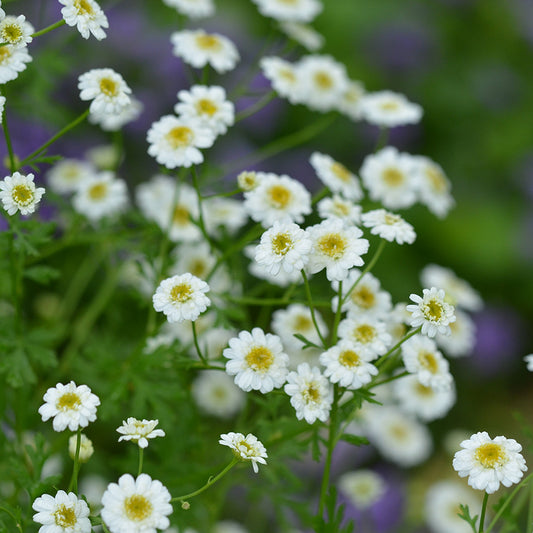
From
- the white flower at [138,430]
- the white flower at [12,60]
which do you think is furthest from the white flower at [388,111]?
the white flower at [138,430]

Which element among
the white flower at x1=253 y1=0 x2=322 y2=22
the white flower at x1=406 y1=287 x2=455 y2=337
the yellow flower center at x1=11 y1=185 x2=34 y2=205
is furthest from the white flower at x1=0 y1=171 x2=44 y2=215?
the white flower at x1=253 y1=0 x2=322 y2=22

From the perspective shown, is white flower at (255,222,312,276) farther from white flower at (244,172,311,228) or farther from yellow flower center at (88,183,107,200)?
yellow flower center at (88,183,107,200)

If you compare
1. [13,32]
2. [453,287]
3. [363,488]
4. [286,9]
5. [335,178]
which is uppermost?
[13,32]

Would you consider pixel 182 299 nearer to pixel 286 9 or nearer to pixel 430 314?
pixel 430 314

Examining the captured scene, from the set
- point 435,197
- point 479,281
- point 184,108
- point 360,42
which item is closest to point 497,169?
point 479,281

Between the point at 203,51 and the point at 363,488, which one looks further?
the point at 363,488

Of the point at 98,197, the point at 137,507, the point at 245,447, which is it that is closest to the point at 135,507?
the point at 137,507

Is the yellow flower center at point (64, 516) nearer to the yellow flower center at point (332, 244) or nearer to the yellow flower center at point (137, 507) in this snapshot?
the yellow flower center at point (137, 507)
